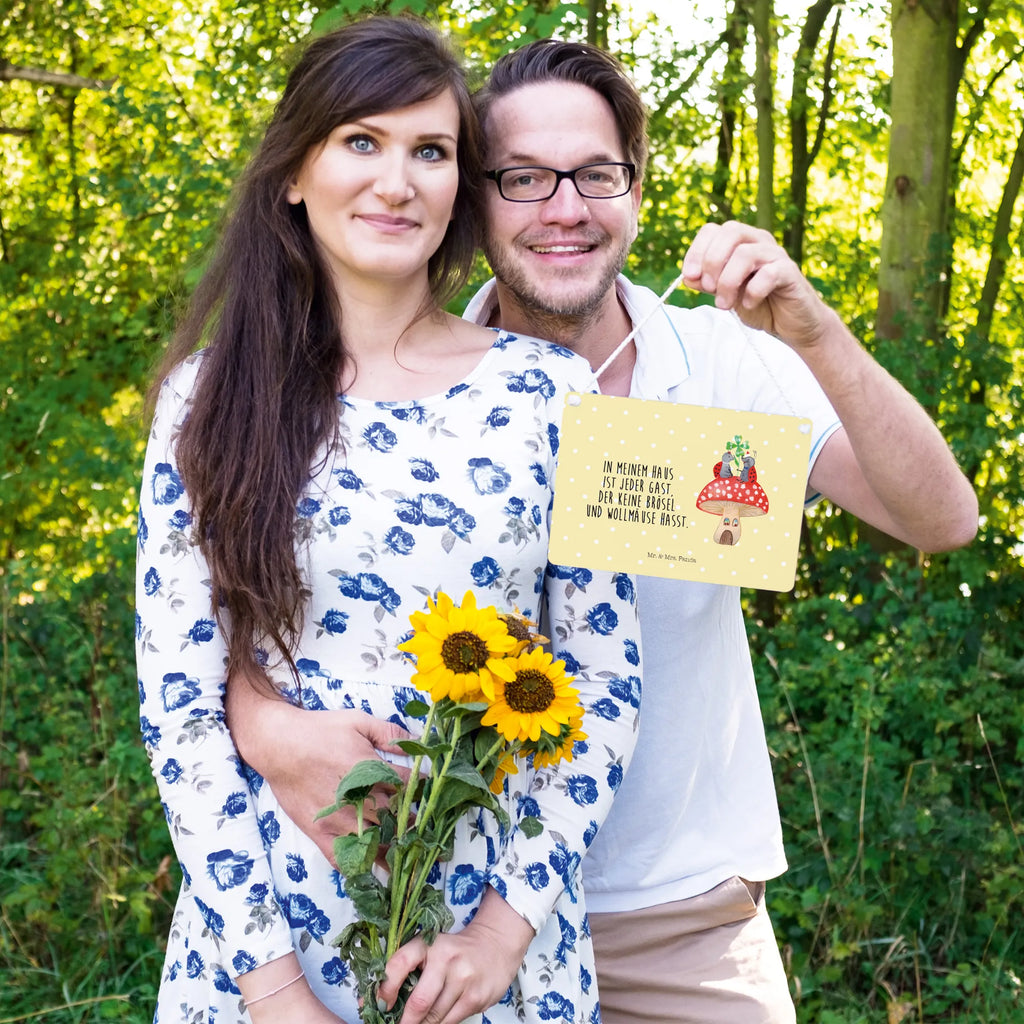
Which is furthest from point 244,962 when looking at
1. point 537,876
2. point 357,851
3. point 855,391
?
point 855,391

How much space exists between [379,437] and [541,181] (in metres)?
0.63

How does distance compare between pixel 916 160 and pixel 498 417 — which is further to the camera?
pixel 916 160

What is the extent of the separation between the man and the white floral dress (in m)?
0.27

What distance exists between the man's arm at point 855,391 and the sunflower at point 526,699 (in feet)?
1.91

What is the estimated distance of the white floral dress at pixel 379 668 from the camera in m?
1.70

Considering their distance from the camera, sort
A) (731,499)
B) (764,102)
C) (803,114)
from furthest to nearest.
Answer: (803,114) < (764,102) < (731,499)

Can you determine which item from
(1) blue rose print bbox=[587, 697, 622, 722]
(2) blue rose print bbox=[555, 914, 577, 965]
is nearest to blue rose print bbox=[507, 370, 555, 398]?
(1) blue rose print bbox=[587, 697, 622, 722]

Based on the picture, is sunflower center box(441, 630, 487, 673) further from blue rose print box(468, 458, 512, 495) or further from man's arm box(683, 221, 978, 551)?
man's arm box(683, 221, 978, 551)

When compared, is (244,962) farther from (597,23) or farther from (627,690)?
(597,23)

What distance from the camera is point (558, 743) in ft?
5.03

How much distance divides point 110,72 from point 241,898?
730 cm

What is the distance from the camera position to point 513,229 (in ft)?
7.04

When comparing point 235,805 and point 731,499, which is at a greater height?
point 731,499

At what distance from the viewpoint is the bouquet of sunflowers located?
4.76 feet
